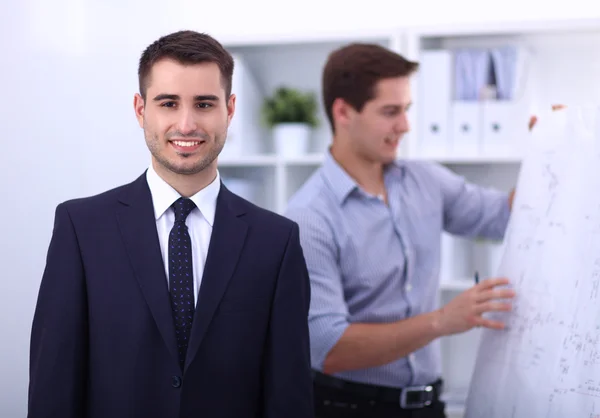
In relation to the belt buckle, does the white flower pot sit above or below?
above

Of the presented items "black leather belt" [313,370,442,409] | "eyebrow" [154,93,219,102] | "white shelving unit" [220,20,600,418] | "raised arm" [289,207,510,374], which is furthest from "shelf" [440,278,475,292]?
"eyebrow" [154,93,219,102]

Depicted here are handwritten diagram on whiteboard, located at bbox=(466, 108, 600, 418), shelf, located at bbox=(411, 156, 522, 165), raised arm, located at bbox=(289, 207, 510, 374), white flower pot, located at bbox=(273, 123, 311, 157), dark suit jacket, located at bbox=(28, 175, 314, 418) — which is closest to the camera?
dark suit jacket, located at bbox=(28, 175, 314, 418)

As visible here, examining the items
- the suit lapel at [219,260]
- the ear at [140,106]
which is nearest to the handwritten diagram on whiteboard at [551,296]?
the suit lapel at [219,260]

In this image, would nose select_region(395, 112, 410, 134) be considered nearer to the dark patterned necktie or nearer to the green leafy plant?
the dark patterned necktie

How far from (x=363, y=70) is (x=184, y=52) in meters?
0.80

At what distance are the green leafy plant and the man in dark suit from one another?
1.63 meters

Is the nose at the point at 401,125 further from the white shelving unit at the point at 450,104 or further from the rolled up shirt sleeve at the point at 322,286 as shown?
the white shelving unit at the point at 450,104

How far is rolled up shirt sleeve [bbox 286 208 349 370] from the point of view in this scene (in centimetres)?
184

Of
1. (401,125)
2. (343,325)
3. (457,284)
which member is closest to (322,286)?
(343,325)

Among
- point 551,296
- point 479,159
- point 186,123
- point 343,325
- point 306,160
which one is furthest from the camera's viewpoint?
point 306,160

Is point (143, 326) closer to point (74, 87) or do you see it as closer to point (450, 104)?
point (74, 87)

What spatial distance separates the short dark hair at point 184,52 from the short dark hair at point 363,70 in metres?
0.71

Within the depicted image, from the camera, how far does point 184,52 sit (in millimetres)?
1285

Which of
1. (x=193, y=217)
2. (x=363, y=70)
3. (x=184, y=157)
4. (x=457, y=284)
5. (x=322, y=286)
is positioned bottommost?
(x=457, y=284)
